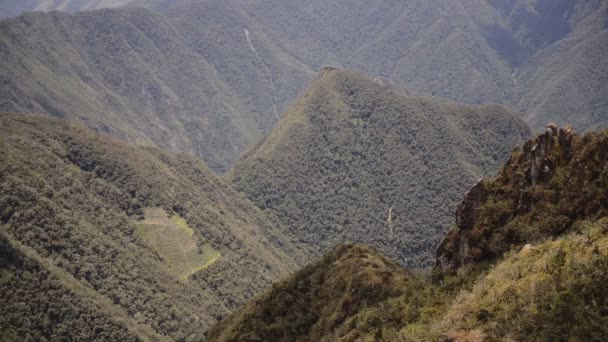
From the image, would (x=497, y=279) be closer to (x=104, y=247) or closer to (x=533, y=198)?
(x=533, y=198)

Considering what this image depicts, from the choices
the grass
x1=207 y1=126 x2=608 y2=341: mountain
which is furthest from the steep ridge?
the grass

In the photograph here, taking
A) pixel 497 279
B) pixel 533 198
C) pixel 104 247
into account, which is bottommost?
pixel 104 247

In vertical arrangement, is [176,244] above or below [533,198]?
below

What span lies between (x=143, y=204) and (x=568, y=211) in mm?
147019

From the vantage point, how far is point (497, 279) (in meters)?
37.8

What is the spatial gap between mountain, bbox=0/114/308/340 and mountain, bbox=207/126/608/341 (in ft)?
178

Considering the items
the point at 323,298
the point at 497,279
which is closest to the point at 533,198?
the point at 497,279

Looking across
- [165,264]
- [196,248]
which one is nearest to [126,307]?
[165,264]

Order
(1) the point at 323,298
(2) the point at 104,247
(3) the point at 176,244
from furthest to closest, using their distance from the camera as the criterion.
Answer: (3) the point at 176,244, (2) the point at 104,247, (1) the point at 323,298

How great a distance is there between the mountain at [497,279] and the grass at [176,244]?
272 ft

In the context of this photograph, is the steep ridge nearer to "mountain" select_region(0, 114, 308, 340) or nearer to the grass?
"mountain" select_region(0, 114, 308, 340)

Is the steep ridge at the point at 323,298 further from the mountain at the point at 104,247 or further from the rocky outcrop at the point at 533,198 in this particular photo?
the mountain at the point at 104,247

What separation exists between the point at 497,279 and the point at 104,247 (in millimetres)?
127266

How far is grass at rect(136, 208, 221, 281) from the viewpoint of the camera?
166 metres
